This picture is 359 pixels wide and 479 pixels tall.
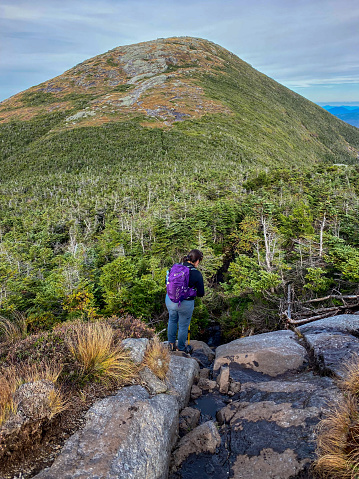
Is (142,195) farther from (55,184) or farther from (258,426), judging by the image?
(258,426)

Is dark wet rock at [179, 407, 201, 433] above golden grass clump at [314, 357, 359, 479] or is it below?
below

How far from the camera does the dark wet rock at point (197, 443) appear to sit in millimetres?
4039

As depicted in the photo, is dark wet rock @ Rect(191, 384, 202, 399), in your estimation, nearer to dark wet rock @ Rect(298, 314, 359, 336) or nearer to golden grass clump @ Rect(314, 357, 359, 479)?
golden grass clump @ Rect(314, 357, 359, 479)

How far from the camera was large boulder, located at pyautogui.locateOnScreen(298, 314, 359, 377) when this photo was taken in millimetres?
5477

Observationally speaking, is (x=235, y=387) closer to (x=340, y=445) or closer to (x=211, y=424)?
(x=211, y=424)

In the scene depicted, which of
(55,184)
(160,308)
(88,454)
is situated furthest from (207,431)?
(55,184)

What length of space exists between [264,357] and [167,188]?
3960 centimetres

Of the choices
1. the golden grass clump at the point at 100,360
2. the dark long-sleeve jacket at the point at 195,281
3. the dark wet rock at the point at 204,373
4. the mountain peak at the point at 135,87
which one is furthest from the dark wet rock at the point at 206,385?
the mountain peak at the point at 135,87

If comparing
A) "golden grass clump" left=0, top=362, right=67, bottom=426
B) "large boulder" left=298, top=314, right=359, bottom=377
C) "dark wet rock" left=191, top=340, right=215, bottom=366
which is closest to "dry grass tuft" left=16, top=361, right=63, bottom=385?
"golden grass clump" left=0, top=362, right=67, bottom=426

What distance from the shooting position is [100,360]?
4.41 metres

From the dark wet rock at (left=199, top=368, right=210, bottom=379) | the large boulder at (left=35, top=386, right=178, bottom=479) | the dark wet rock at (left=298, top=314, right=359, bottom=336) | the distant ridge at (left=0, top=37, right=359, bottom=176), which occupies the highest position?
the distant ridge at (left=0, top=37, right=359, bottom=176)

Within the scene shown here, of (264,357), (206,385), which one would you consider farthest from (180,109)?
(206,385)

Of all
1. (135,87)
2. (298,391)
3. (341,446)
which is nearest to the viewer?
(341,446)

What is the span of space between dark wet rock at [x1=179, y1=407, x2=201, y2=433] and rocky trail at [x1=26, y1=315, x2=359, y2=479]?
0.01m
